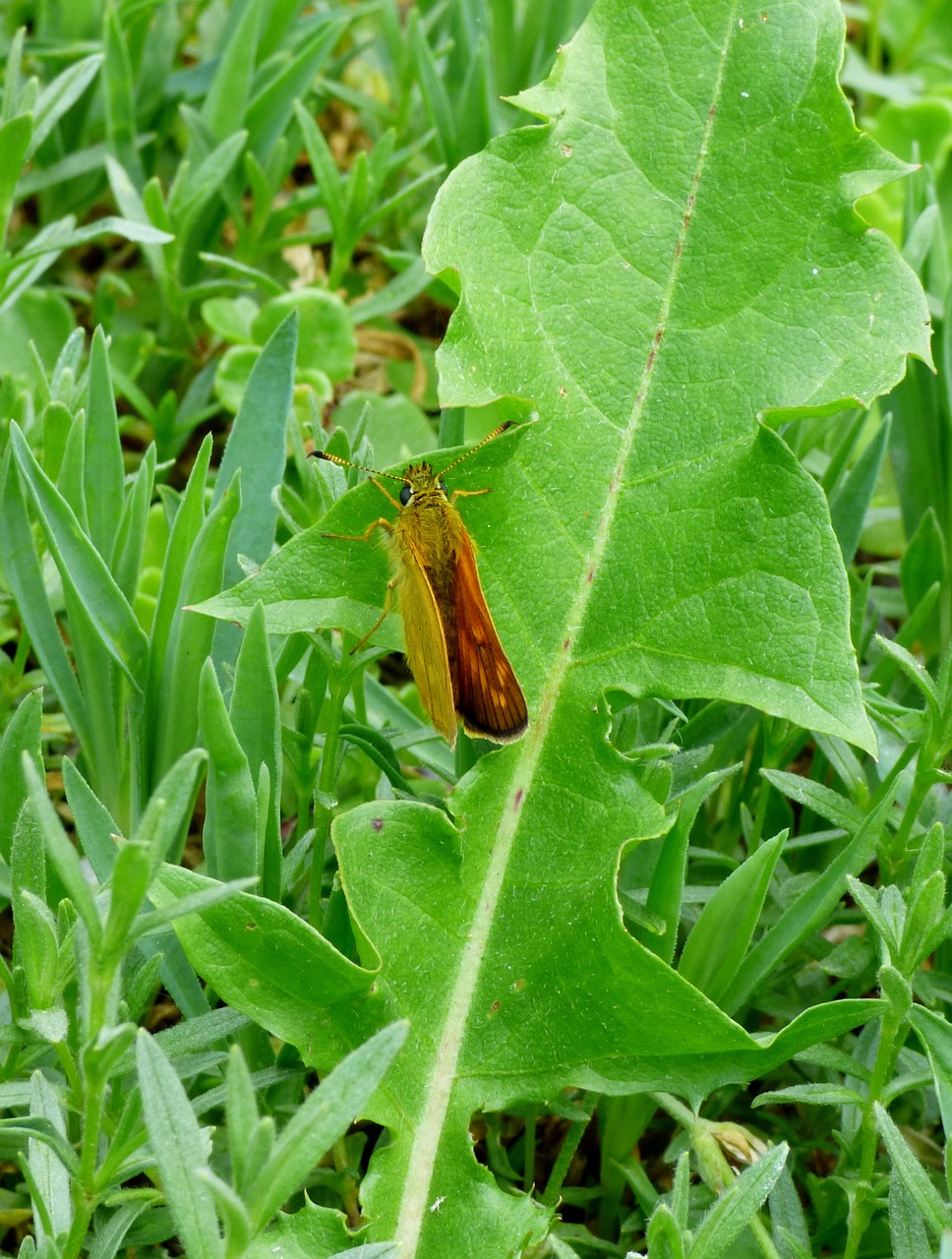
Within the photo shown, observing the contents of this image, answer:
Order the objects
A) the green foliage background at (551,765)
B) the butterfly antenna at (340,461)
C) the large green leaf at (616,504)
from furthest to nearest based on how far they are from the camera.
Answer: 1. the butterfly antenna at (340,461)
2. the large green leaf at (616,504)
3. the green foliage background at (551,765)

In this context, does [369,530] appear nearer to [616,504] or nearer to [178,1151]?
[616,504]

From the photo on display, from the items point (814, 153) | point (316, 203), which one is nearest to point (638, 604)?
point (814, 153)

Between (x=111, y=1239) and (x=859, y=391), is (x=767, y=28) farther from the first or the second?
(x=111, y=1239)

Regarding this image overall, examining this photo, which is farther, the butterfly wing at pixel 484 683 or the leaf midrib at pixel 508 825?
the butterfly wing at pixel 484 683

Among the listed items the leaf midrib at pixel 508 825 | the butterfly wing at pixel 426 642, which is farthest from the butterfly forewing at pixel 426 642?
the leaf midrib at pixel 508 825

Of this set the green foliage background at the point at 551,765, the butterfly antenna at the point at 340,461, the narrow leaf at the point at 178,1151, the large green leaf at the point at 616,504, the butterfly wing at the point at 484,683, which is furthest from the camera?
the butterfly antenna at the point at 340,461

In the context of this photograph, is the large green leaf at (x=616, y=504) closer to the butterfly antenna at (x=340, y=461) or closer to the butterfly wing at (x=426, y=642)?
the butterfly wing at (x=426, y=642)

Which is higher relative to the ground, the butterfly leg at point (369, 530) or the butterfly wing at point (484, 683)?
the butterfly leg at point (369, 530)
